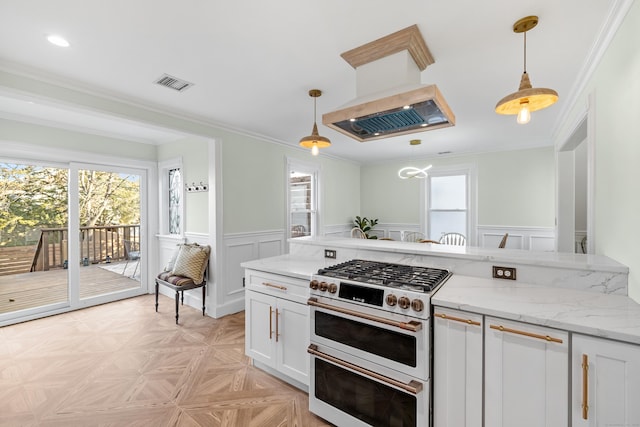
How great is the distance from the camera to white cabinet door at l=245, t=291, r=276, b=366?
7.64 feet

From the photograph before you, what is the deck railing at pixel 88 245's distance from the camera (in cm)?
382

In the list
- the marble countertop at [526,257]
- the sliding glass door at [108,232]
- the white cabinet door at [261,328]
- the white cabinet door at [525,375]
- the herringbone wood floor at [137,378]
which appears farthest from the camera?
the sliding glass door at [108,232]

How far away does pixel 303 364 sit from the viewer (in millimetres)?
2160

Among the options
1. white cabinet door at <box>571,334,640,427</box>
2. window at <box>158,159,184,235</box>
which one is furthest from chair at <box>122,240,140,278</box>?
white cabinet door at <box>571,334,640,427</box>

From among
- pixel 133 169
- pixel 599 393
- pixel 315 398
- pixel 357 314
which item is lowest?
pixel 315 398

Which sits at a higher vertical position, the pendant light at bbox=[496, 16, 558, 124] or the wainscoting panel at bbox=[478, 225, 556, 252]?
the pendant light at bbox=[496, 16, 558, 124]

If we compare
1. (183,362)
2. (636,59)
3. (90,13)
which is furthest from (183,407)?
(636,59)

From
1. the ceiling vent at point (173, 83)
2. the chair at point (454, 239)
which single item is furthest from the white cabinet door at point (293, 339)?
the chair at point (454, 239)

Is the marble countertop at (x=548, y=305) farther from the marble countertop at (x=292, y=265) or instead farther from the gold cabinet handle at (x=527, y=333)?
the marble countertop at (x=292, y=265)

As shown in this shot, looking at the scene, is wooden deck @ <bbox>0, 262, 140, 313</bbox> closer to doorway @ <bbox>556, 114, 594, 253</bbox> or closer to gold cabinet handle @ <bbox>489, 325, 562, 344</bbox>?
gold cabinet handle @ <bbox>489, 325, 562, 344</bbox>

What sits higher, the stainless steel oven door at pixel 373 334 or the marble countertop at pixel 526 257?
the marble countertop at pixel 526 257

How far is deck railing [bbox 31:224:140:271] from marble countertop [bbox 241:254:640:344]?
4.78 meters

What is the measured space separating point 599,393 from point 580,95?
2.62m

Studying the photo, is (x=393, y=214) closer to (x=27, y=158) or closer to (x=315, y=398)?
(x=315, y=398)
